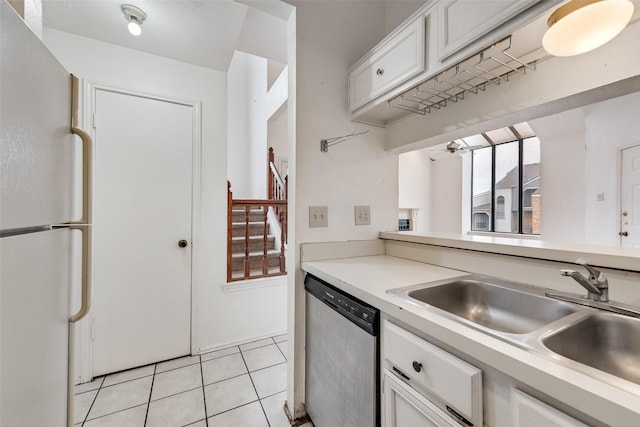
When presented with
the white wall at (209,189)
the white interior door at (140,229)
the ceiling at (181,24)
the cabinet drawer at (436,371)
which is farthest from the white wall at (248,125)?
the cabinet drawer at (436,371)

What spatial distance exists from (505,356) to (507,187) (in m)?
6.57

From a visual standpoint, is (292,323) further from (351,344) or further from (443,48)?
(443,48)

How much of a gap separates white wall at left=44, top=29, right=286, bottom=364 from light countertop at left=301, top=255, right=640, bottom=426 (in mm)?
1418

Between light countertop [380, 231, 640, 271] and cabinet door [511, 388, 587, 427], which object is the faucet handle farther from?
cabinet door [511, 388, 587, 427]

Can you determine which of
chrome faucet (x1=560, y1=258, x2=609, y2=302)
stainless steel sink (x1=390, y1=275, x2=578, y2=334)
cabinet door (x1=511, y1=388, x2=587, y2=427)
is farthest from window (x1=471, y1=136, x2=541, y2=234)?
cabinet door (x1=511, y1=388, x2=587, y2=427)

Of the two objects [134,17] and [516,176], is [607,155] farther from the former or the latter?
[134,17]

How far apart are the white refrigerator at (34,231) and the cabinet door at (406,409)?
988mm

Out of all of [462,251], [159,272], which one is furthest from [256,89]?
[462,251]

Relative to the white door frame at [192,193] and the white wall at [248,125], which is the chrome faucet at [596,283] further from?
the white wall at [248,125]

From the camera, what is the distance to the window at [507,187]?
5438mm

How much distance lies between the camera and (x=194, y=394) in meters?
1.72

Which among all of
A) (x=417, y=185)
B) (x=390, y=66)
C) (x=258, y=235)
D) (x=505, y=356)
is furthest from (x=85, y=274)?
(x=417, y=185)

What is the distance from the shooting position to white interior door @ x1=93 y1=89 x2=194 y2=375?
6.22 ft

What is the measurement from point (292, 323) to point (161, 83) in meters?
2.07
